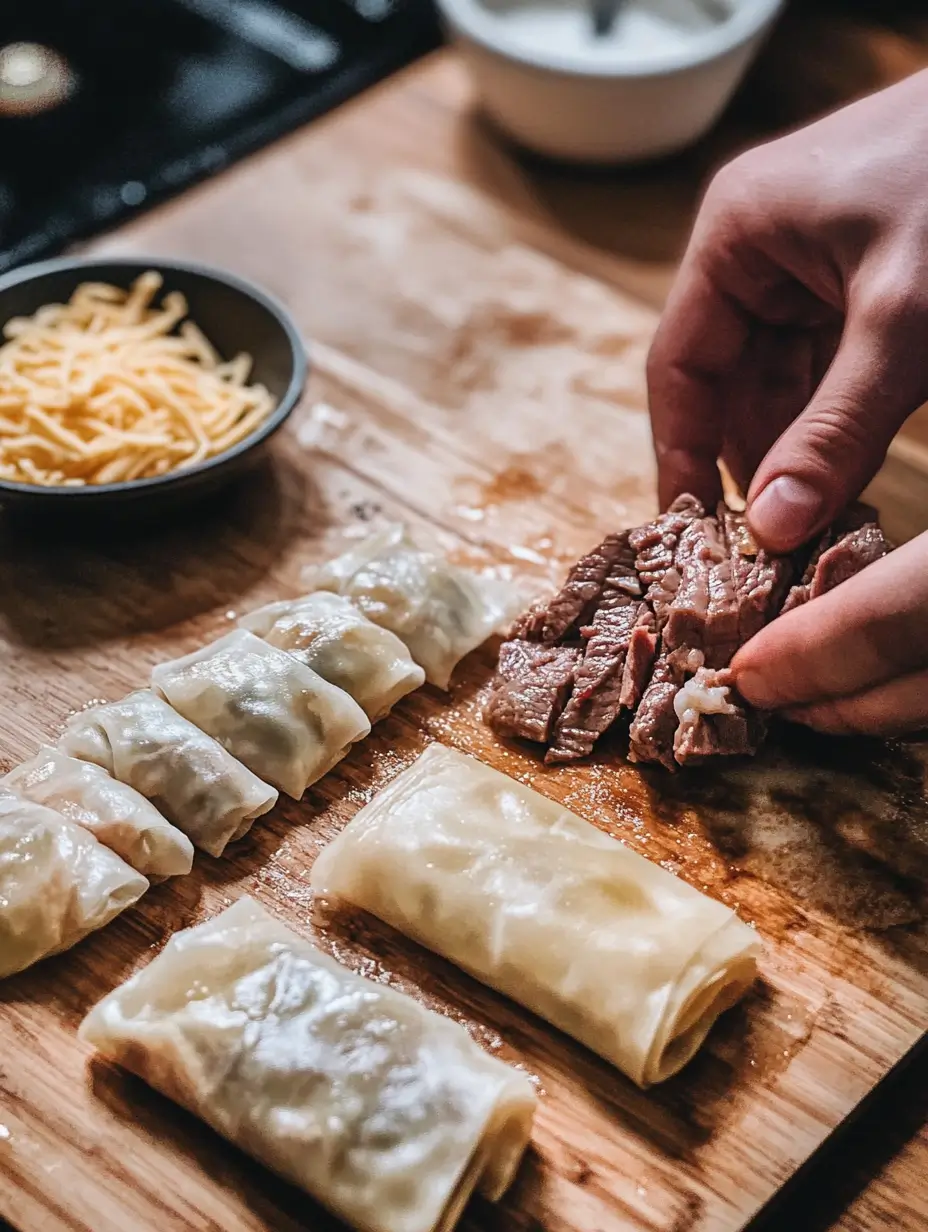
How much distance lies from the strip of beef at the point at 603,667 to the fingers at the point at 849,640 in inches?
13.5

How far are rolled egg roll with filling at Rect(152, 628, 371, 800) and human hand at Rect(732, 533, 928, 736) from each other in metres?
0.99

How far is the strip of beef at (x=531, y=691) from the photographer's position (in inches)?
127

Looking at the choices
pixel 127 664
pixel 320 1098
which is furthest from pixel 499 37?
pixel 320 1098

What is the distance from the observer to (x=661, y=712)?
3.12m

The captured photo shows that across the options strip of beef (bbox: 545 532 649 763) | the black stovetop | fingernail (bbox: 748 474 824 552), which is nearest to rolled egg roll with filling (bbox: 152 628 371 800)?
strip of beef (bbox: 545 532 649 763)

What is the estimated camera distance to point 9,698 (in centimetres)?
330

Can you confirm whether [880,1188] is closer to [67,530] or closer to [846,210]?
[846,210]

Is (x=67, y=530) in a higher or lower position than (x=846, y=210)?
lower

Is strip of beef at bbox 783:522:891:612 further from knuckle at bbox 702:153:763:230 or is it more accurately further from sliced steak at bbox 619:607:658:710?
knuckle at bbox 702:153:763:230

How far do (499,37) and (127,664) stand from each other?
2787mm

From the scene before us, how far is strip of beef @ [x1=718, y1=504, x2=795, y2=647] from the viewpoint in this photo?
10.3 feet

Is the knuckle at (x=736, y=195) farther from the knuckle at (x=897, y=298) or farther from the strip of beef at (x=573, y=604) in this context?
the strip of beef at (x=573, y=604)

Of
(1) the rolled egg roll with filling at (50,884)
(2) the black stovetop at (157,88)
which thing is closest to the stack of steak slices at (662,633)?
(1) the rolled egg roll with filling at (50,884)

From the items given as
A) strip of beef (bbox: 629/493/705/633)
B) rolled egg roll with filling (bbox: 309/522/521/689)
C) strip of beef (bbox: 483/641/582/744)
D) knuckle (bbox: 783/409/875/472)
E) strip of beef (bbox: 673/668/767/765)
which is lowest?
rolled egg roll with filling (bbox: 309/522/521/689)
